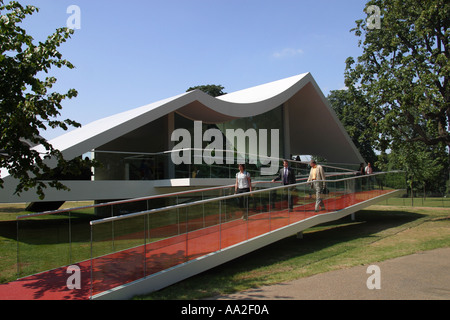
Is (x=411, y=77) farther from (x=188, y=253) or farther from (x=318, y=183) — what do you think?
(x=188, y=253)

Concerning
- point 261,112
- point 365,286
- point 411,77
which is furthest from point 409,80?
point 365,286

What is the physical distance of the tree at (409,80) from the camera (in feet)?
49.6

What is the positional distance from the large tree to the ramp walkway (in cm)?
719

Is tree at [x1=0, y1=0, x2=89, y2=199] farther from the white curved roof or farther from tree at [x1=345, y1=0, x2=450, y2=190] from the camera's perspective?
tree at [x1=345, y1=0, x2=450, y2=190]

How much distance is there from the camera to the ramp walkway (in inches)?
242

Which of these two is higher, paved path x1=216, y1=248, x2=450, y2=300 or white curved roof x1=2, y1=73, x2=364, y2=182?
white curved roof x1=2, y1=73, x2=364, y2=182

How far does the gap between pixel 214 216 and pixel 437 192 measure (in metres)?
56.0

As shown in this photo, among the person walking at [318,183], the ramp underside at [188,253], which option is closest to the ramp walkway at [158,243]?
the ramp underside at [188,253]

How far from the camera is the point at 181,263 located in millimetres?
7184

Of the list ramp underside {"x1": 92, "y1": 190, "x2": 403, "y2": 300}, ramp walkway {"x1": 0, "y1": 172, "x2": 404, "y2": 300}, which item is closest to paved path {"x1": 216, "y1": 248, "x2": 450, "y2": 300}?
ramp underside {"x1": 92, "y1": 190, "x2": 403, "y2": 300}

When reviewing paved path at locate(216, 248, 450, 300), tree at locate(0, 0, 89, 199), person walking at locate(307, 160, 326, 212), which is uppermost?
tree at locate(0, 0, 89, 199)

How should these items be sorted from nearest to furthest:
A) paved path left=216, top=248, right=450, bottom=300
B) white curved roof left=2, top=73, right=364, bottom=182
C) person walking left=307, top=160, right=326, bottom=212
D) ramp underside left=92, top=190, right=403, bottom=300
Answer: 1. paved path left=216, top=248, right=450, bottom=300
2. ramp underside left=92, top=190, right=403, bottom=300
3. person walking left=307, top=160, right=326, bottom=212
4. white curved roof left=2, top=73, right=364, bottom=182

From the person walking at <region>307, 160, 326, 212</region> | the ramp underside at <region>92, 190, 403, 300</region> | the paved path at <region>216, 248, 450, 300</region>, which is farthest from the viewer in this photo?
the person walking at <region>307, 160, 326, 212</region>

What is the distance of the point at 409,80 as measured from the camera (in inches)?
617
